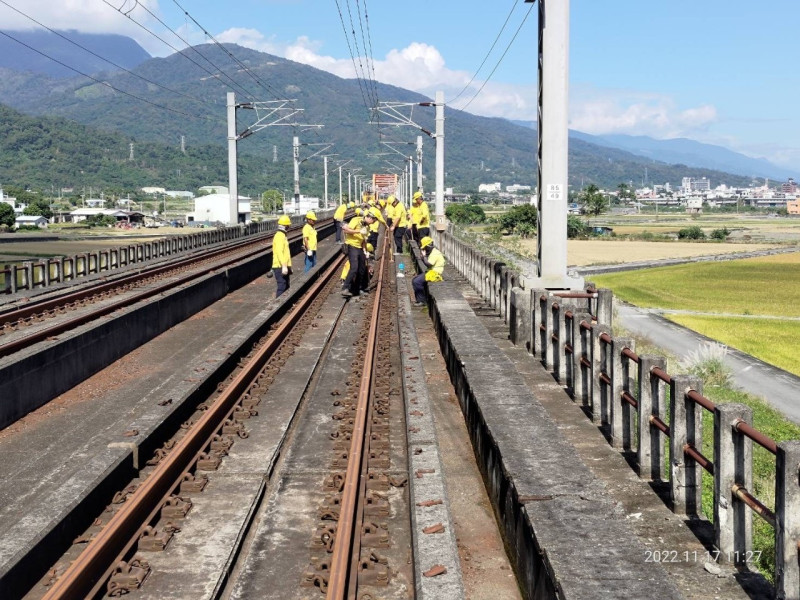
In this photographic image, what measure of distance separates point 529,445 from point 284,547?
1985 mm

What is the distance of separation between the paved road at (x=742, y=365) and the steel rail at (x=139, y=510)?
10.7 m

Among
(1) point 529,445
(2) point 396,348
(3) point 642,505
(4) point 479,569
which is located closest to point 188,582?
(4) point 479,569

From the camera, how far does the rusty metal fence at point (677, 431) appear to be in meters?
5.01

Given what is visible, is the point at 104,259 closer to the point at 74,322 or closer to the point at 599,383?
the point at 74,322

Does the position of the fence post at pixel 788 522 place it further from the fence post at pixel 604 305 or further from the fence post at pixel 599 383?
the fence post at pixel 604 305

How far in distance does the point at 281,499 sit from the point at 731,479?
371 cm

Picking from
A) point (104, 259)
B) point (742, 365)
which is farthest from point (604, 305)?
point (104, 259)

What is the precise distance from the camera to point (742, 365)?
2375 centimetres

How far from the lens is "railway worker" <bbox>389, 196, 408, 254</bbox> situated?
113 ft

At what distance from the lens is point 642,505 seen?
686 cm

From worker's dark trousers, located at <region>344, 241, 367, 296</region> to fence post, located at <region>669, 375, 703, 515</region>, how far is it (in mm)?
15988

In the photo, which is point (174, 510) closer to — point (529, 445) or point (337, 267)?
point (529, 445)

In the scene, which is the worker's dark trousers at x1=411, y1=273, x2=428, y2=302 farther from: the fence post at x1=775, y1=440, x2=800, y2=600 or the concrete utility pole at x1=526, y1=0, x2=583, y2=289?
the fence post at x1=775, y1=440, x2=800, y2=600

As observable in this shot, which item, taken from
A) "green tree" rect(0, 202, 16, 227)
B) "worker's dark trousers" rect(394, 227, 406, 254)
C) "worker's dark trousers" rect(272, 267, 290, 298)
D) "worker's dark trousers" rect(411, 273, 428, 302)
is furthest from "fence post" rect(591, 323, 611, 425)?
"green tree" rect(0, 202, 16, 227)
